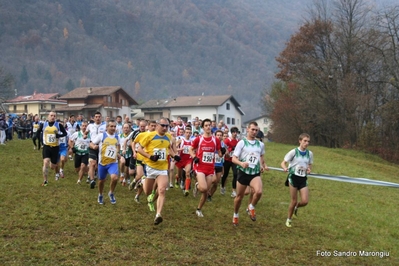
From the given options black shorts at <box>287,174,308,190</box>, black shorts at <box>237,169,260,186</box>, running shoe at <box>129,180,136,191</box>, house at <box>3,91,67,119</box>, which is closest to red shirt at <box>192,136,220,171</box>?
black shorts at <box>237,169,260,186</box>

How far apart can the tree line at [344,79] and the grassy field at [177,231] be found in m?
30.3

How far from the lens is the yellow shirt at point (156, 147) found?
9742 millimetres

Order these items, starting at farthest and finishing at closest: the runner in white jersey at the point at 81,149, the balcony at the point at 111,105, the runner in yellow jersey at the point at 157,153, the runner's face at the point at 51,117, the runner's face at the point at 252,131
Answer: the balcony at the point at 111,105
the runner in white jersey at the point at 81,149
the runner's face at the point at 51,117
the runner's face at the point at 252,131
the runner in yellow jersey at the point at 157,153

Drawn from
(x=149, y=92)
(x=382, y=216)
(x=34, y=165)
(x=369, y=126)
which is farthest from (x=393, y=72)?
(x=149, y=92)

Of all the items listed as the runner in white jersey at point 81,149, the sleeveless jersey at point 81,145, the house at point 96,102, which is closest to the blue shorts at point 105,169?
the runner in white jersey at point 81,149

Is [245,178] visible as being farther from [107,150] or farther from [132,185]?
[132,185]

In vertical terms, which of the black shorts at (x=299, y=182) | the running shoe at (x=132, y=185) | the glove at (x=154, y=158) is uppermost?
the glove at (x=154, y=158)

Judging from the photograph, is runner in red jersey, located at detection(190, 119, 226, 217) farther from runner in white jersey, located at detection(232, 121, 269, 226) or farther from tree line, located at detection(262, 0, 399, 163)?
tree line, located at detection(262, 0, 399, 163)

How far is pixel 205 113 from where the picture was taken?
8231 cm

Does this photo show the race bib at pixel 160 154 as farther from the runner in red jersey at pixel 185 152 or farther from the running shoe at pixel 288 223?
the runner in red jersey at pixel 185 152

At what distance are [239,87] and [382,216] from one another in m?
170

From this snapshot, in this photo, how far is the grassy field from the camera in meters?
7.57

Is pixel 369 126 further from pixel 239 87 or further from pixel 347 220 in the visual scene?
pixel 239 87

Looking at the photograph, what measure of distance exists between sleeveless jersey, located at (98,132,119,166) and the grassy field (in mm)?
1216
